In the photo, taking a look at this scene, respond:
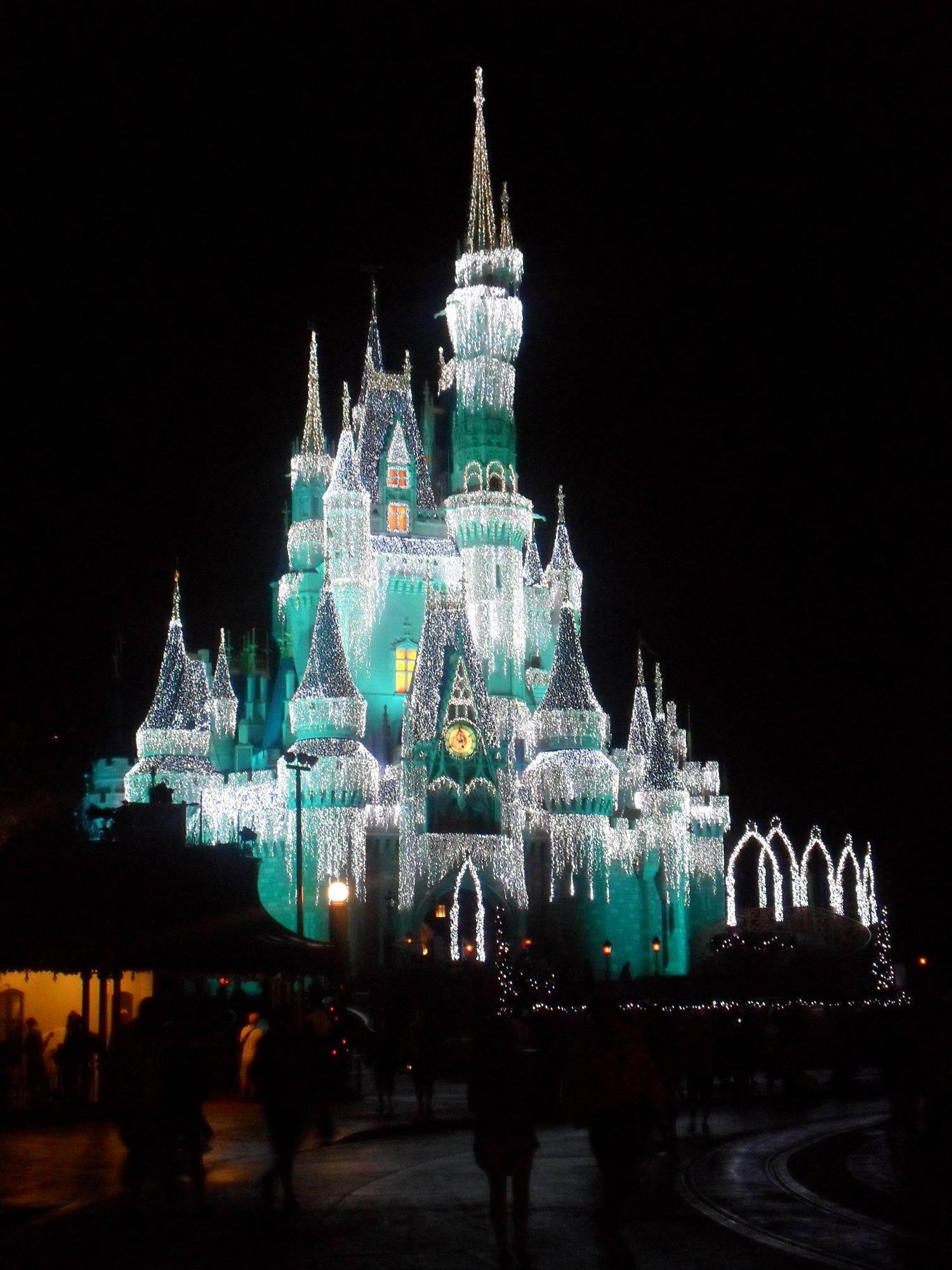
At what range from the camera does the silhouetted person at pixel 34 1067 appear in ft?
82.5

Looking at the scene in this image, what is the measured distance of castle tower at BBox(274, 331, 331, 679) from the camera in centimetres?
6506

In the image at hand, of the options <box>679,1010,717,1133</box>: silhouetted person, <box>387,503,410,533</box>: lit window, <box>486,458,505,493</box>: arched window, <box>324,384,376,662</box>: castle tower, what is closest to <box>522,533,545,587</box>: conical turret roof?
<box>486,458,505,493</box>: arched window

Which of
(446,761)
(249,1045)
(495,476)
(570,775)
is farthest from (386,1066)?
(495,476)

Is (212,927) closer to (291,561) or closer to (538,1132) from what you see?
(538,1132)

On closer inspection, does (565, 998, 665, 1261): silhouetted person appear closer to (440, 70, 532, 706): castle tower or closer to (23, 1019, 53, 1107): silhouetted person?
(23, 1019, 53, 1107): silhouetted person

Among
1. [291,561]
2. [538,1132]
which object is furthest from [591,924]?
[538,1132]

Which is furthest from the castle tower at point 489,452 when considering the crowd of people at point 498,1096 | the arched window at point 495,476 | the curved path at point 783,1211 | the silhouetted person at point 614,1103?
the silhouetted person at point 614,1103

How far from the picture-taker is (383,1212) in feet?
47.0

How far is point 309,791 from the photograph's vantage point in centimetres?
5731

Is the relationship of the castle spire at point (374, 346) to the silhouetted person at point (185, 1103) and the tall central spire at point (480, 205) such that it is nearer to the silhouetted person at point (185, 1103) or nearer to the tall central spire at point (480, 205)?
the tall central spire at point (480, 205)

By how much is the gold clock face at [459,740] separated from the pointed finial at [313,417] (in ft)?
48.5

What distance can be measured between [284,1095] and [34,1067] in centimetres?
1373

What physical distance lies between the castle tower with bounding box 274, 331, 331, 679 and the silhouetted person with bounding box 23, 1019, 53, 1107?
37.4m

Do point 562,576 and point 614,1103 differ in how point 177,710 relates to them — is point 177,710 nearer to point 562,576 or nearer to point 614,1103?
point 562,576
